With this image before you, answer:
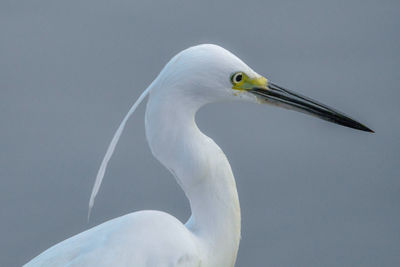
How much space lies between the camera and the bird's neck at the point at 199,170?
1464 millimetres

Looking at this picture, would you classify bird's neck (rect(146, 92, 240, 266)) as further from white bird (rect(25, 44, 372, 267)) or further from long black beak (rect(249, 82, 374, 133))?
long black beak (rect(249, 82, 374, 133))

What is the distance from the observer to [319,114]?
1612mm

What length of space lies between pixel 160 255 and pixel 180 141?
0.28 meters

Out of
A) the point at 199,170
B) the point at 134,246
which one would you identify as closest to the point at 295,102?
the point at 199,170

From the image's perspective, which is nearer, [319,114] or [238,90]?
[238,90]

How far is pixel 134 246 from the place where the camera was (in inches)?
59.9

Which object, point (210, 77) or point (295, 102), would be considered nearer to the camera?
point (210, 77)

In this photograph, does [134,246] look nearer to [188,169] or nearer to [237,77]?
[188,169]

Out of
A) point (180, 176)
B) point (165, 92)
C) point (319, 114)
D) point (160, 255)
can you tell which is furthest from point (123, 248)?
point (319, 114)

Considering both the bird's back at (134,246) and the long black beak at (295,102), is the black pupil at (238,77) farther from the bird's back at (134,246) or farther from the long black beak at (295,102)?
the bird's back at (134,246)

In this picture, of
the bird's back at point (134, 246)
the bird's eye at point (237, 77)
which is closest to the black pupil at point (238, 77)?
the bird's eye at point (237, 77)

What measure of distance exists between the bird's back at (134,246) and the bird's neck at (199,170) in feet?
0.21

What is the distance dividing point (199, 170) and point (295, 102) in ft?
0.98

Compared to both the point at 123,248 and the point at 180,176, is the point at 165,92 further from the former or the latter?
the point at 123,248
